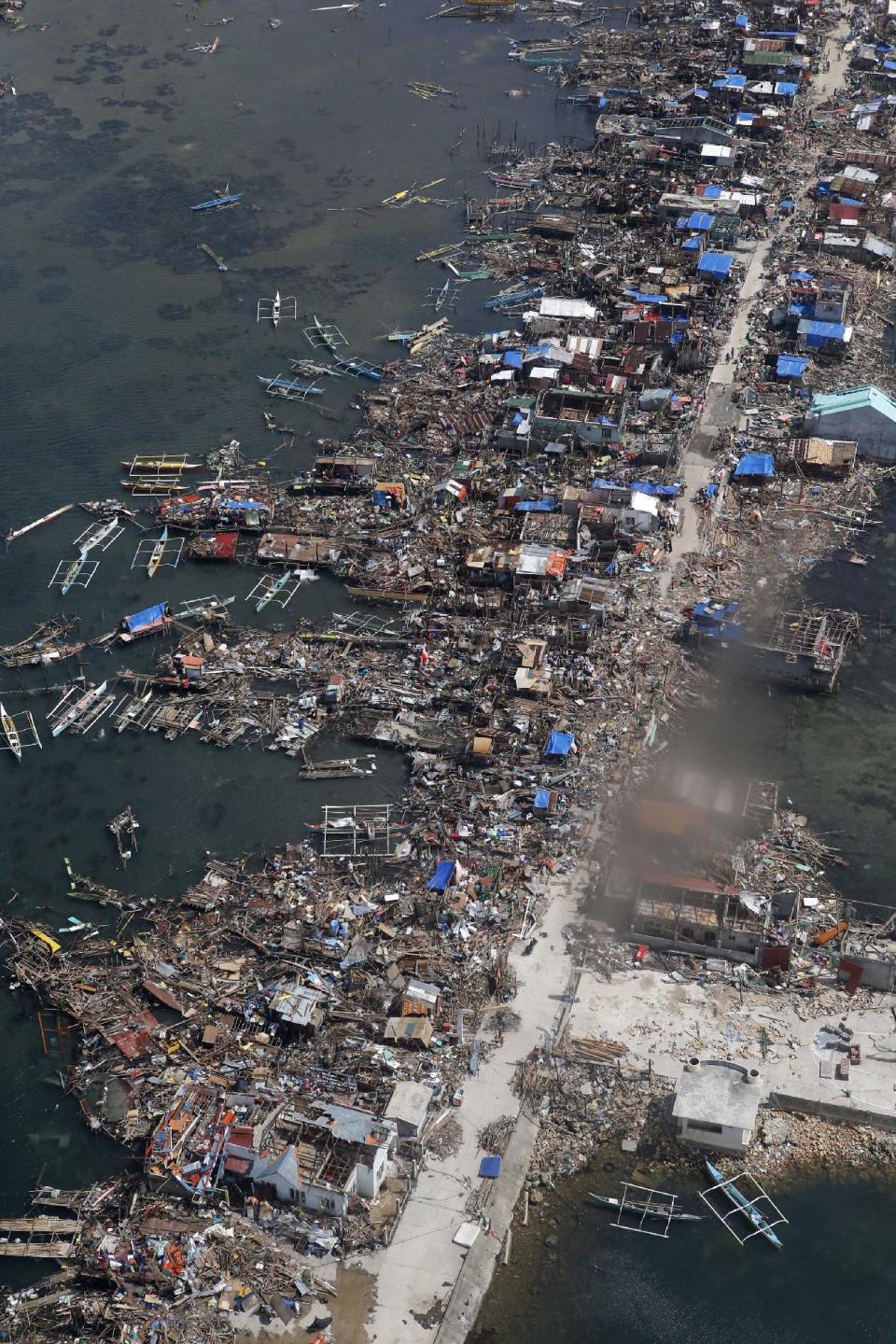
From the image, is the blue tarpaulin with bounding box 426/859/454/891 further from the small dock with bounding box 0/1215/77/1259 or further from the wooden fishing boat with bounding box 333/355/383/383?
the wooden fishing boat with bounding box 333/355/383/383

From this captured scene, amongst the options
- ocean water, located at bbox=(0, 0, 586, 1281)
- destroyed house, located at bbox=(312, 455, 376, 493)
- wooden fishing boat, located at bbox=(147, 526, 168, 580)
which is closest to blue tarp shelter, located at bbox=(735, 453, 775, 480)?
destroyed house, located at bbox=(312, 455, 376, 493)

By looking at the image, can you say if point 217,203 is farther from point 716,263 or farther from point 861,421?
point 861,421

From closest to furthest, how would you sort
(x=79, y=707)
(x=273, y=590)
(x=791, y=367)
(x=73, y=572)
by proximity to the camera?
(x=79, y=707) → (x=273, y=590) → (x=73, y=572) → (x=791, y=367)

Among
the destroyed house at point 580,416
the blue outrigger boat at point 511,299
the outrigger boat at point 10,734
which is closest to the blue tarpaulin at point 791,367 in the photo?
the destroyed house at point 580,416

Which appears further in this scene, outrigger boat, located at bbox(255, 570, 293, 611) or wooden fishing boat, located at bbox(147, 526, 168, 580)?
wooden fishing boat, located at bbox(147, 526, 168, 580)

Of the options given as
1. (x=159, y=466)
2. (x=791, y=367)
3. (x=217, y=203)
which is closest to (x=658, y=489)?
(x=791, y=367)

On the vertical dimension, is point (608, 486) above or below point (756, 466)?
below
